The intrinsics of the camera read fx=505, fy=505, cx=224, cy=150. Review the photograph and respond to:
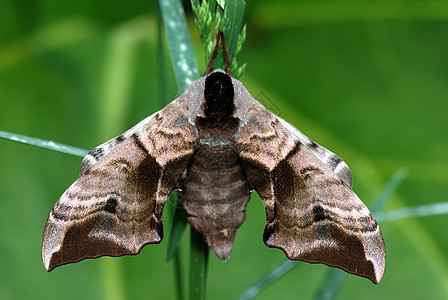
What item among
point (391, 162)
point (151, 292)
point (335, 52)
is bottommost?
point (151, 292)

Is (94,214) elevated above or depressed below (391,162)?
above

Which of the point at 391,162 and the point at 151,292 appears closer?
the point at 151,292

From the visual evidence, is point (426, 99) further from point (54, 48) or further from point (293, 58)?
point (54, 48)

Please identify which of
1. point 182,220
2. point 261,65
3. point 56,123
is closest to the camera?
point 182,220

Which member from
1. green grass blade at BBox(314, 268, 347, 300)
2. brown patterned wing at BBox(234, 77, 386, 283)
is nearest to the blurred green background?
brown patterned wing at BBox(234, 77, 386, 283)

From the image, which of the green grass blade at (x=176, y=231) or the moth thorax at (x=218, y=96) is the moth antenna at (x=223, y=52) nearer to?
the moth thorax at (x=218, y=96)

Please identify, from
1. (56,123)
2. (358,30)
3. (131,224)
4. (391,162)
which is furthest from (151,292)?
(358,30)
